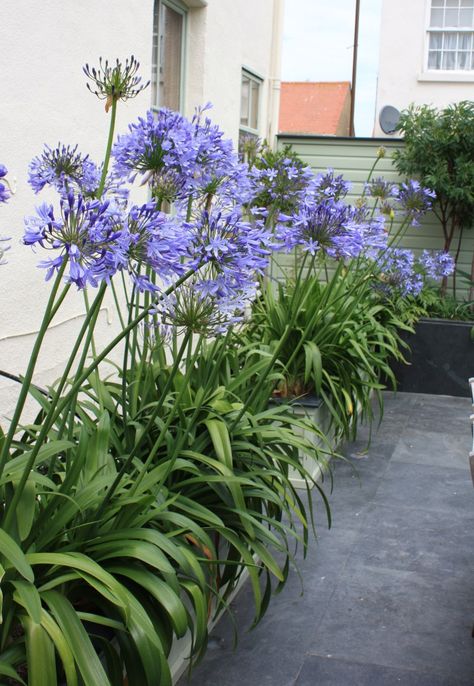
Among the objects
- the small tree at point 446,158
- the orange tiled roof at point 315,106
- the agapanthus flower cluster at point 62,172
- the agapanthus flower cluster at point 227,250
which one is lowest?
the agapanthus flower cluster at point 227,250

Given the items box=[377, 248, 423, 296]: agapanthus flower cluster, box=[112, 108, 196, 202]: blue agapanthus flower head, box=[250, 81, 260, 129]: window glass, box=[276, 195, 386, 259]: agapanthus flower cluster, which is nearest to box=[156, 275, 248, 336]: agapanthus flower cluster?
box=[112, 108, 196, 202]: blue agapanthus flower head

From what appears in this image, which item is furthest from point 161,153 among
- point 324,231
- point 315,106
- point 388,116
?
point 315,106

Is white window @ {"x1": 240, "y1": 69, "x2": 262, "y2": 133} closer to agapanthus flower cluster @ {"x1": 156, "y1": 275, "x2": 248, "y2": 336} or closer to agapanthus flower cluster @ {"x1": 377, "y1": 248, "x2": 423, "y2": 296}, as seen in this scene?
agapanthus flower cluster @ {"x1": 377, "y1": 248, "x2": 423, "y2": 296}

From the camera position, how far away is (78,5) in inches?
171

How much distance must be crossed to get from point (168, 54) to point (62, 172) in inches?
151

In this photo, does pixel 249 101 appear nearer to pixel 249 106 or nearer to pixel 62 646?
pixel 249 106

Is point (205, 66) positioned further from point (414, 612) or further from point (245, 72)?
point (414, 612)

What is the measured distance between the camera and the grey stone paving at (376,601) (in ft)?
9.67

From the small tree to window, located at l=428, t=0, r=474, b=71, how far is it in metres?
4.28

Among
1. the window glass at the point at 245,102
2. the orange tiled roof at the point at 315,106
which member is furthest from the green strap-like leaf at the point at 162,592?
the orange tiled roof at the point at 315,106

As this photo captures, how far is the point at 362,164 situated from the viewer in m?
9.13

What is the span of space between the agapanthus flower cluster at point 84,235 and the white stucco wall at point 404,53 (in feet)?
37.1

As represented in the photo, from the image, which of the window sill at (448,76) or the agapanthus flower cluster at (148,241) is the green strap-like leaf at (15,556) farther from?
the window sill at (448,76)

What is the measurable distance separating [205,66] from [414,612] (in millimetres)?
4239
